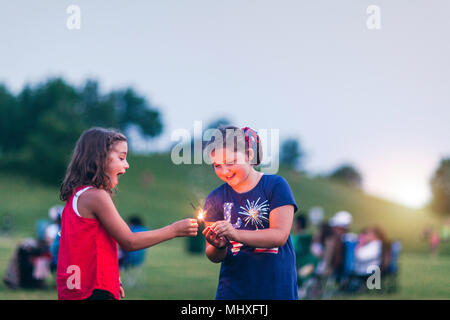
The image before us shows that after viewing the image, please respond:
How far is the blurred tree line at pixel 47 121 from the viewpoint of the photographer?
69.9m

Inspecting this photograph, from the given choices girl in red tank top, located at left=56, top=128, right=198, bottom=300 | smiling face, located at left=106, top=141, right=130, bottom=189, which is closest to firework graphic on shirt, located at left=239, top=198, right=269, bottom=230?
girl in red tank top, located at left=56, top=128, right=198, bottom=300

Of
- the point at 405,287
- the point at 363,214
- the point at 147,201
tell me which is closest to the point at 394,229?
the point at 363,214

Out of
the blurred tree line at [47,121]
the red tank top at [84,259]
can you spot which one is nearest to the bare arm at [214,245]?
the red tank top at [84,259]

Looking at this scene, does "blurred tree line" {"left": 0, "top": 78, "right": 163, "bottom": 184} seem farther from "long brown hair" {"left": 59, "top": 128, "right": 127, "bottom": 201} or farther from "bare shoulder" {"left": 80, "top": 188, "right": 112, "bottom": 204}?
"bare shoulder" {"left": 80, "top": 188, "right": 112, "bottom": 204}

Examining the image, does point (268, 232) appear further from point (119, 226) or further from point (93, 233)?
point (93, 233)

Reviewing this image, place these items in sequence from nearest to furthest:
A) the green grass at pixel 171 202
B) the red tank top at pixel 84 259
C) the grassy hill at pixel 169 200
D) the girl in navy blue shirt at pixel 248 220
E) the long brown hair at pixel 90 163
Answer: the red tank top at pixel 84 259 < the long brown hair at pixel 90 163 < the girl in navy blue shirt at pixel 248 220 < the green grass at pixel 171 202 < the grassy hill at pixel 169 200

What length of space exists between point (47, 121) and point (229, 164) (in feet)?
232

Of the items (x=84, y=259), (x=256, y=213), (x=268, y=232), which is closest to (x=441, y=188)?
(x=256, y=213)

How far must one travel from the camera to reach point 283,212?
3.44m

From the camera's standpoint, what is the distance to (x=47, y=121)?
70125 mm

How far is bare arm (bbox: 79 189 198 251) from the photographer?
322 cm

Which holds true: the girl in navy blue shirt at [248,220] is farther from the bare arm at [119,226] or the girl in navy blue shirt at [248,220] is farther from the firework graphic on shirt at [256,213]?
the bare arm at [119,226]
